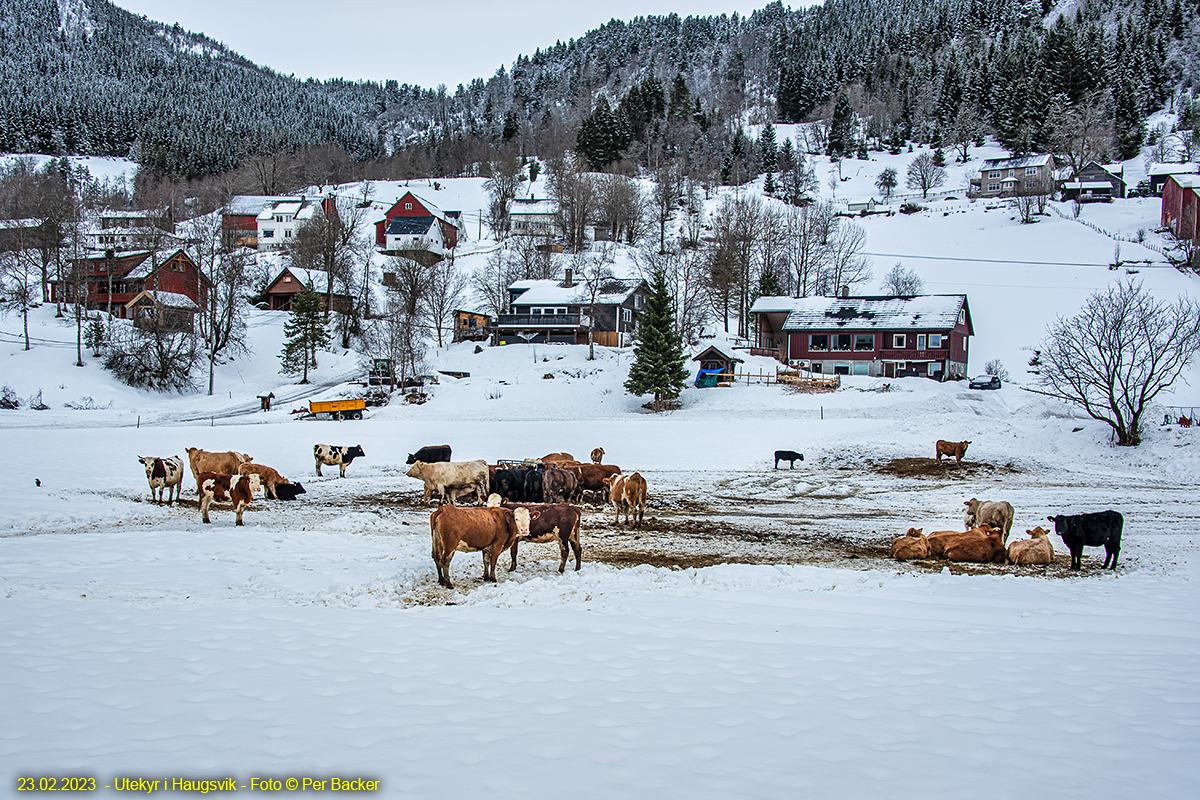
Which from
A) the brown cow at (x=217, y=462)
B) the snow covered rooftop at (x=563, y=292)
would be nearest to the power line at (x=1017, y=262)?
the snow covered rooftop at (x=563, y=292)

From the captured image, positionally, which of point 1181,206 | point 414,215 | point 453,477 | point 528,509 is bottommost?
point 453,477

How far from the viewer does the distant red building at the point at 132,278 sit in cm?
6500

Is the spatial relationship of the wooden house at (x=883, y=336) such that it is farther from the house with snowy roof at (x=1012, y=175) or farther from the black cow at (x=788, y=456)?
the house with snowy roof at (x=1012, y=175)

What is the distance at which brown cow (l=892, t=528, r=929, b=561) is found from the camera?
41.7 ft

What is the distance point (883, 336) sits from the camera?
5516 centimetres

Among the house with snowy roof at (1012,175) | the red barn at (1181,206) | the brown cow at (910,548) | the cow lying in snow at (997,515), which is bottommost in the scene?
the brown cow at (910,548)

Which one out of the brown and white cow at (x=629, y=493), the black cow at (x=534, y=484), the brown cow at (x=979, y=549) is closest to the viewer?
the brown cow at (x=979, y=549)

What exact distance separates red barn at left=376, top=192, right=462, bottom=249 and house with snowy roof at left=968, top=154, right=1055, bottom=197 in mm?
82106

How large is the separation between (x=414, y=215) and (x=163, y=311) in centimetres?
5471

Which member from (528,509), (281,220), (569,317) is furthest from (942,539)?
(281,220)

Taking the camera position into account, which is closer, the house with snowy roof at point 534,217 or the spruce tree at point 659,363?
the spruce tree at point 659,363

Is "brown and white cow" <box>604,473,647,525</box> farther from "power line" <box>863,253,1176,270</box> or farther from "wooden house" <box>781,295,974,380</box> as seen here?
"power line" <box>863,253,1176,270</box>

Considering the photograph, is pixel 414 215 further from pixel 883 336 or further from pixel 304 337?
pixel 883 336

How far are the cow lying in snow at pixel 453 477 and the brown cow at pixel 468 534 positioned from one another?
311 inches
